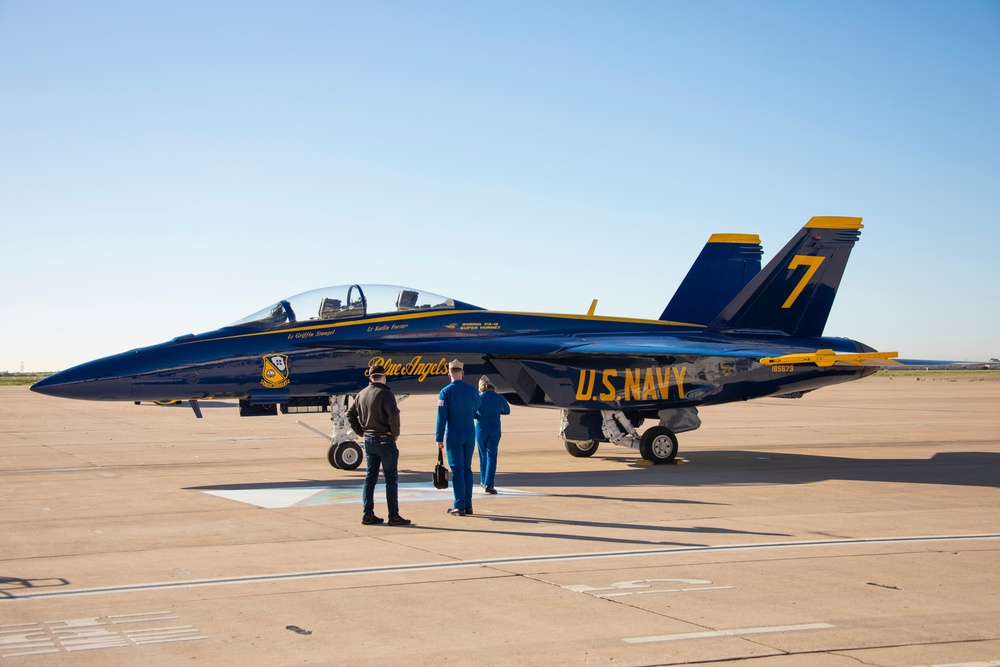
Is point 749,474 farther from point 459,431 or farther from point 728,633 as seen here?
point 728,633

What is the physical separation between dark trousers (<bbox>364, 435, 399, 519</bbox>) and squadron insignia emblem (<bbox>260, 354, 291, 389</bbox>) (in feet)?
17.8

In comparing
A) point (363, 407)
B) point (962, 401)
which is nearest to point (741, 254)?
point (363, 407)

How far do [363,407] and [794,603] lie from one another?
17.5 feet

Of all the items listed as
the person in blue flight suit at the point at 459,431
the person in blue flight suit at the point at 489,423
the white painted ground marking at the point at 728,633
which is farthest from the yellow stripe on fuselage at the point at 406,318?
the white painted ground marking at the point at 728,633

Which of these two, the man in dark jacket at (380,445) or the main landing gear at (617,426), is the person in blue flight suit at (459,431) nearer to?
the man in dark jacket at (380,445)

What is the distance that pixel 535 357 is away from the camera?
16578mm

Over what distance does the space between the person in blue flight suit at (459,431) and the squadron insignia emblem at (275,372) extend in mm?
5114

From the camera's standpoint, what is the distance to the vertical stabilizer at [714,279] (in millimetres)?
20469

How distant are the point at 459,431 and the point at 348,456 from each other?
5214mm

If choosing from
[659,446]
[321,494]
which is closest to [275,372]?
[321,494]

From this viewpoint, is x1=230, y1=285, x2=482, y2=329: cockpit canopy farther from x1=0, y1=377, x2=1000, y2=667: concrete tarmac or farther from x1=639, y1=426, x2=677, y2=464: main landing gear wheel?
x1=639, y1=426, x2=677, y2=464: main landing gear wheel

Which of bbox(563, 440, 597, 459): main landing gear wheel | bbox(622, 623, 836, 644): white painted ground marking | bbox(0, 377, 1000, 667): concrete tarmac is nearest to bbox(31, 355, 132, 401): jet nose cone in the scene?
bbox(0, 377, 1000, 667): concrete tarmac

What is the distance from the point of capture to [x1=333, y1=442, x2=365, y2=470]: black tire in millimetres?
15969

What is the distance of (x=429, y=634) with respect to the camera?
6195 millimetres
